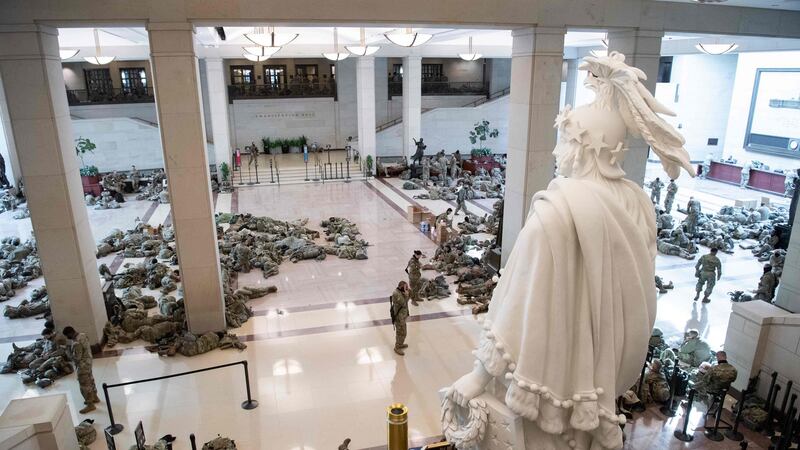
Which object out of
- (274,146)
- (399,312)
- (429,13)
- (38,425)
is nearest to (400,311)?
(399,312)

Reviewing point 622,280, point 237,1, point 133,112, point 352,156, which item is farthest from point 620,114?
point 133,112

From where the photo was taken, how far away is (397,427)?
5301mm

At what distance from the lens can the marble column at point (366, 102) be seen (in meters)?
21.4

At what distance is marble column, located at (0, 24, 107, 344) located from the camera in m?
7.18

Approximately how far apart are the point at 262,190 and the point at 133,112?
11.9 meters

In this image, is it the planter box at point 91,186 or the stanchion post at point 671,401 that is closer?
the stanchion post at point 671,401

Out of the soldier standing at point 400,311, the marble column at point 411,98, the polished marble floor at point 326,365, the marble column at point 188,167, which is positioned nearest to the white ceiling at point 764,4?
the polished marble floor at point 326,365

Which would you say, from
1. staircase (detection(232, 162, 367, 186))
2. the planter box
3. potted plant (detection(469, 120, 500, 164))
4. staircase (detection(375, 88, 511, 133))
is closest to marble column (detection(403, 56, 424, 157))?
staircase (detection(232, 162, 367, 186))

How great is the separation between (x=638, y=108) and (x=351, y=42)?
1839 centimetres

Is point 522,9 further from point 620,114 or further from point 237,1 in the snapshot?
Answer: point 620,114

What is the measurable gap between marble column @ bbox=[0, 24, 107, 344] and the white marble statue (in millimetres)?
7319

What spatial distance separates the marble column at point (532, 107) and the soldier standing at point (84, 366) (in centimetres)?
717

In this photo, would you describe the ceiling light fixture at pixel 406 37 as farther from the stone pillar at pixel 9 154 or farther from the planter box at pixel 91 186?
→ the stone pillar at pixel 9 154

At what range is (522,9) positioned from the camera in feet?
28.4
